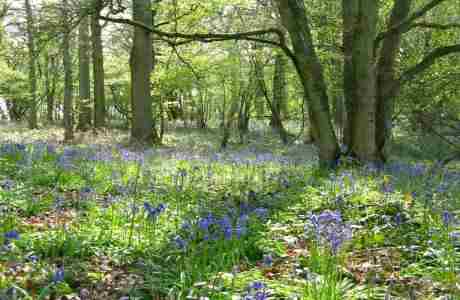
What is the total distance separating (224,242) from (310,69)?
18.1 feet

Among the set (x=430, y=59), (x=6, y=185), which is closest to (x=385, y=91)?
(x=430, y=59)

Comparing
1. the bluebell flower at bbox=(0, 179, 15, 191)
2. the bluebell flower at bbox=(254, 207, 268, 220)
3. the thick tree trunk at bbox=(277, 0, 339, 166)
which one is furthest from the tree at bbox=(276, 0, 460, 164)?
the bluebell flower at bbox=(0, 179, 15, 191)

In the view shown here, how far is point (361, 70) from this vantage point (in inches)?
360

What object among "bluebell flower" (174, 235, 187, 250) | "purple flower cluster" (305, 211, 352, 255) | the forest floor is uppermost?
"purple flower cluster" (305, 211, 352, 255)

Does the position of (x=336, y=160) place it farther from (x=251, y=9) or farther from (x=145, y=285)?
(x=251, y=9)

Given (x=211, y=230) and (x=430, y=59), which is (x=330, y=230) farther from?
(x=430, y=59)

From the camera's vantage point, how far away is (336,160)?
30.0 ft

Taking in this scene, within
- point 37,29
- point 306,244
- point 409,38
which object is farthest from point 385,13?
point 306,244

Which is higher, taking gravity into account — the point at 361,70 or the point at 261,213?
the point at 361,70

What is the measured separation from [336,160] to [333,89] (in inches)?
395

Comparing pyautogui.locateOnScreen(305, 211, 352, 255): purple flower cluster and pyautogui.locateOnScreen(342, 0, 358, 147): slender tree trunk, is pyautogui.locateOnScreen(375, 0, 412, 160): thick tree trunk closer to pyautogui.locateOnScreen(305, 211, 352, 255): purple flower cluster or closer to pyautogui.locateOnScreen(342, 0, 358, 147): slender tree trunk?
pyautogui.locateOnScreen(342, 0, 358, 147): slender tree trunk

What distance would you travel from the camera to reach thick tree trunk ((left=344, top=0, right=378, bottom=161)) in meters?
9.10

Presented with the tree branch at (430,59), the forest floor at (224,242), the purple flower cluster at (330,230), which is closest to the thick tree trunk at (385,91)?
the tree branch at (430,59)

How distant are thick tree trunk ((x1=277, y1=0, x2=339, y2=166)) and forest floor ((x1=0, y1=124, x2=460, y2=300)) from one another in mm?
2088
